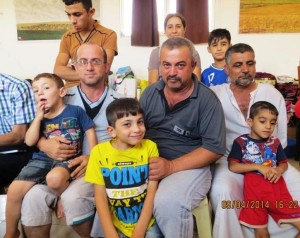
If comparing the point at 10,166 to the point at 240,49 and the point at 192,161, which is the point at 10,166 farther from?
the point at 240,49

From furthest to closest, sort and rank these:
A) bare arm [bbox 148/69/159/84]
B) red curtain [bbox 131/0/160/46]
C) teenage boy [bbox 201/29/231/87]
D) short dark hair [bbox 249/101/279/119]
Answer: red curtain [bbox 131/0/160/46] → bare arm [bbox 148/69/159/84] → teenage boy [bbox 201/29/231/87] → short dark hair [bbox 249/101/279/119]

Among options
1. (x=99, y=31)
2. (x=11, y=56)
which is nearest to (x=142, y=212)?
(x=99, y=31)

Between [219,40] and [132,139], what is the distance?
5.82ft

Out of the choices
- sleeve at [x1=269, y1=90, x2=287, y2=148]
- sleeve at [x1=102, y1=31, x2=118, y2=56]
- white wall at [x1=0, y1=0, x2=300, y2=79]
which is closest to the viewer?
sleeve at [x1=269, y1=90, x2=287, y2=148]

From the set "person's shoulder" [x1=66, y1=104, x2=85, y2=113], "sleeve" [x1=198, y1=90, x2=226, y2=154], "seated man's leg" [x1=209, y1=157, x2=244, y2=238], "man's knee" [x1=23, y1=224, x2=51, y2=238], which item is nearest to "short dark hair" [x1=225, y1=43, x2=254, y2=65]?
"sleeve" [x1=198, y1=90, x2=226, y2=154]

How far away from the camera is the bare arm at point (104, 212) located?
1.53 metres

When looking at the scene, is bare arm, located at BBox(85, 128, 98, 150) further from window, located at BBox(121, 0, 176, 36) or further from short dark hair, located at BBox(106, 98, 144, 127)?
window, located at BBox(121, 0, 176, 36)

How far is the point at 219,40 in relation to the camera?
115 inches

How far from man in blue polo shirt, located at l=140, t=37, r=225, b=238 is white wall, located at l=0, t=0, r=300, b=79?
328 centimetres

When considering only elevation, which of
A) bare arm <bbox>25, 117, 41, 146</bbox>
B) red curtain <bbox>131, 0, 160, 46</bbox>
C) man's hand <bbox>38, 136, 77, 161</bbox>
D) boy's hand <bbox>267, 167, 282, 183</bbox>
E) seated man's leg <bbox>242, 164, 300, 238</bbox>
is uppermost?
red curtain <bbox>131, 0, 160, 46</bbox>

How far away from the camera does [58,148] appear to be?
177 cm

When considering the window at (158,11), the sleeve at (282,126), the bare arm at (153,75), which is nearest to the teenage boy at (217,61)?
the bare arm at (153,75)

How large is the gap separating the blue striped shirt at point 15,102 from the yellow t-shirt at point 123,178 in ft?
1.99

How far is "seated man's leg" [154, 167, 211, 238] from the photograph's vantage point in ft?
4.97
